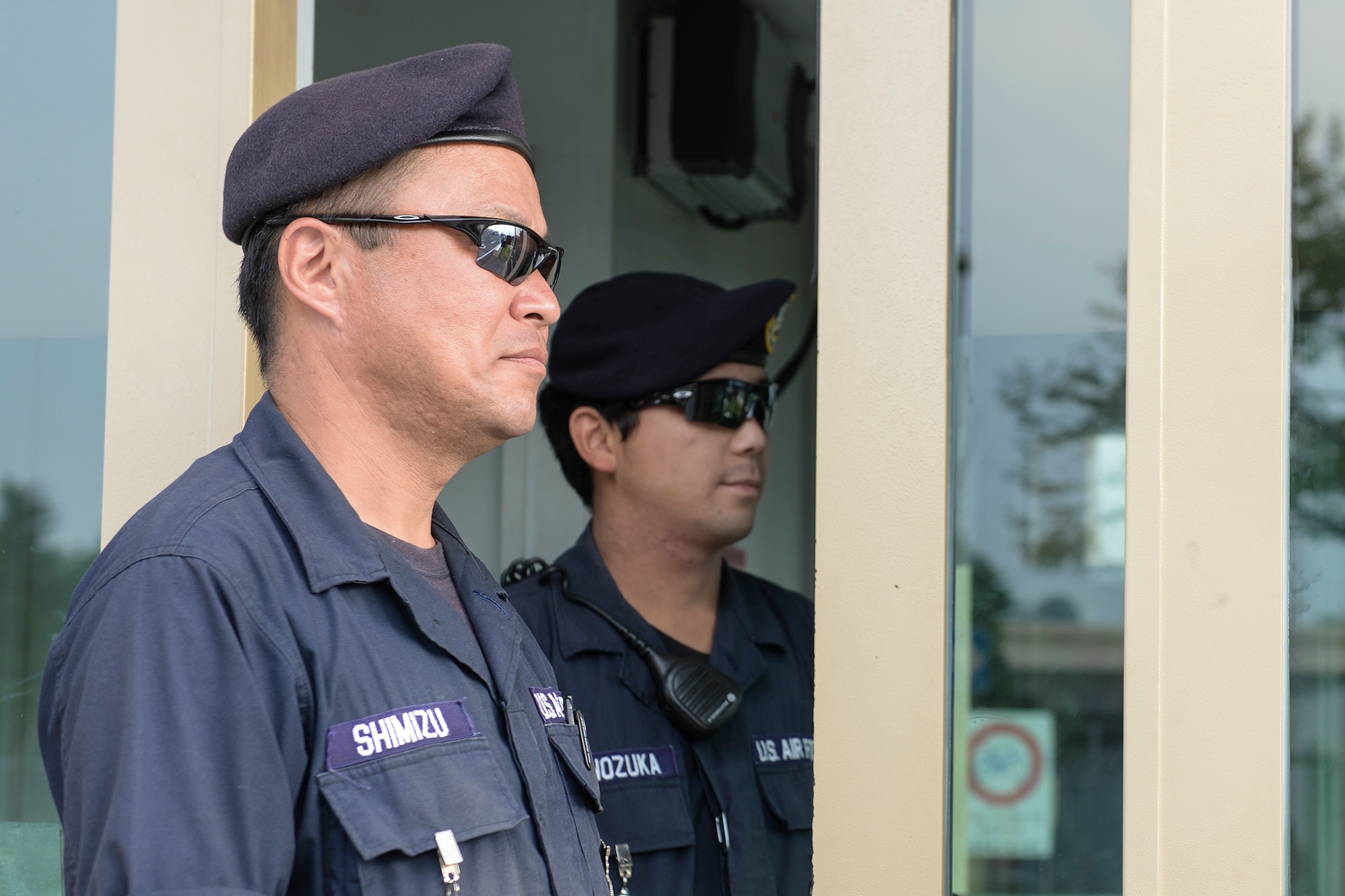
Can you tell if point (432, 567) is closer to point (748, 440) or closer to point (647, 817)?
point (647, 817)

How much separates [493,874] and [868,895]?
460 millimetres

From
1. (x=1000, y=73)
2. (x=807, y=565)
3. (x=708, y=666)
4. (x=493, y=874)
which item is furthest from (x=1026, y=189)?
(x=807, y=565)

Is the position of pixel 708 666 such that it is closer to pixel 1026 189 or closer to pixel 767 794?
pixel 767 794

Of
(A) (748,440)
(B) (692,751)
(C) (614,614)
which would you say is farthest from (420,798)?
(A) (748,440)

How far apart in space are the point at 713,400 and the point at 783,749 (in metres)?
0.73

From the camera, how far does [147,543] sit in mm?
1093

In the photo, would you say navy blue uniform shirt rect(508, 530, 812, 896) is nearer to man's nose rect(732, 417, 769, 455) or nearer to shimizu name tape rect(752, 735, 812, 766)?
shimizu name tape rect(752, 735, 812, 766)

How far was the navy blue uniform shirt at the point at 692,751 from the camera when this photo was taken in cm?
208

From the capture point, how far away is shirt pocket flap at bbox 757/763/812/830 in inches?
88.1

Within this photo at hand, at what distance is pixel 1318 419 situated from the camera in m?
1.31

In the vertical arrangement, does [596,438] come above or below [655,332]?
below

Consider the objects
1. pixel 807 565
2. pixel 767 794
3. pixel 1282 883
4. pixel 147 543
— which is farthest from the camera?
pixel 807 565

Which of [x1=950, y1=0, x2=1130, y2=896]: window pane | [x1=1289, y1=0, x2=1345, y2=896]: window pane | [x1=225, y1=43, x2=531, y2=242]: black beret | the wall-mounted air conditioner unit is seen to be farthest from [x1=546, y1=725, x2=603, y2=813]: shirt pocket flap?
the wall-mounted air conditioner unit

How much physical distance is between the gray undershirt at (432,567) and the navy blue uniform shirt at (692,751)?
752mm
